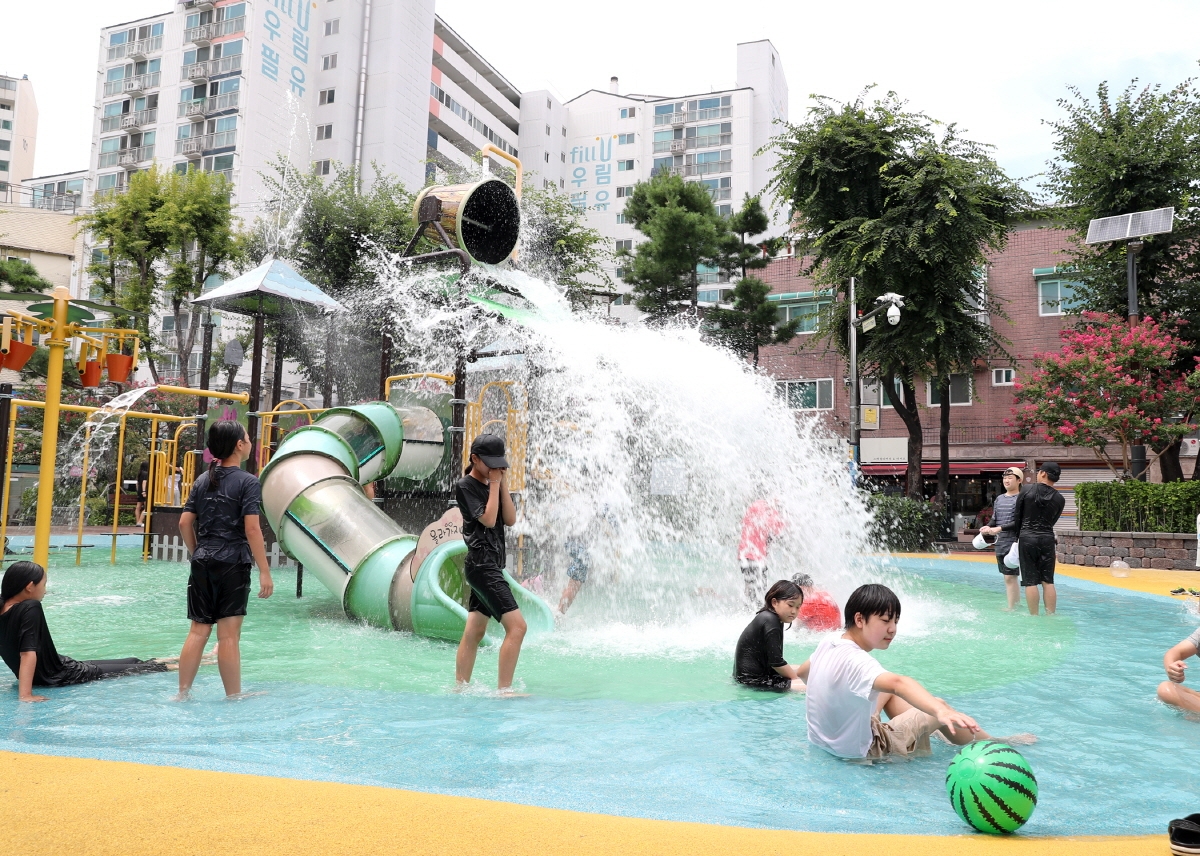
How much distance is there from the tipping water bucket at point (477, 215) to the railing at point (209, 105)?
121ft

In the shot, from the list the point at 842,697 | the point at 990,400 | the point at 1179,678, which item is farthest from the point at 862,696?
the point at 990,400

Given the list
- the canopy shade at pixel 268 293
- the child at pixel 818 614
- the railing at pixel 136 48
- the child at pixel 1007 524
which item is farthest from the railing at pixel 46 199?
the child at pixel 818 614

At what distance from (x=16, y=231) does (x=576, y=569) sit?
52.1 metres

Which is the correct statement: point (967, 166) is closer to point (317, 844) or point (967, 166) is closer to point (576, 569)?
point (576, 569)

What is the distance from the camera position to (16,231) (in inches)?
1908

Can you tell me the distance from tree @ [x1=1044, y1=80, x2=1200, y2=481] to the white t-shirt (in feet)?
76.1

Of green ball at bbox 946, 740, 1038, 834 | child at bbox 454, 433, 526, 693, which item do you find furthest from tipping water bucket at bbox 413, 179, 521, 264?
green ball at bbox 946, 740, 1038, 834

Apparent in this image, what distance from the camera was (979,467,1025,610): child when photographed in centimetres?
1050

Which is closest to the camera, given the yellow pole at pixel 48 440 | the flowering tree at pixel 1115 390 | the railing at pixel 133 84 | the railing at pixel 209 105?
the yellow pole at pixel 48 440

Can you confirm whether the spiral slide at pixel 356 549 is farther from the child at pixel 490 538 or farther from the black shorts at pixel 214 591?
the black shorts at pixel 214 591

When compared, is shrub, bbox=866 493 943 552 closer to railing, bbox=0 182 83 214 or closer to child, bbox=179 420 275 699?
child, bbox=179 420 275 699

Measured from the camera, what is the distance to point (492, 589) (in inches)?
215

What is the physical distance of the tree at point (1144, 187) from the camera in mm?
23281

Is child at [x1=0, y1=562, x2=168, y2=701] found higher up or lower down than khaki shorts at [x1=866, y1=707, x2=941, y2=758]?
higher up
